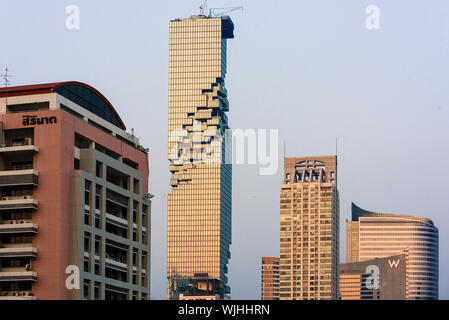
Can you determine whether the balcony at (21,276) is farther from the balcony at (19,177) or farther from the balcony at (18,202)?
the balcony at (19,177)

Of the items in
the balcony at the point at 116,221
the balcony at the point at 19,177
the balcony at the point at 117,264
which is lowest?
the balcony at the point at 117,264

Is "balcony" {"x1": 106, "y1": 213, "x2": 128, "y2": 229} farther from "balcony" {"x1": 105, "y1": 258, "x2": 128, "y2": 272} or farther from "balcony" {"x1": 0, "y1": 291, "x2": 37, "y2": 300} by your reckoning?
"balcony" {"x1": 0, "y1": 291, "x2": 37, "y2": 300}

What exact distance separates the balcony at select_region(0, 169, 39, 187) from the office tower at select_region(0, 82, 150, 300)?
147mm

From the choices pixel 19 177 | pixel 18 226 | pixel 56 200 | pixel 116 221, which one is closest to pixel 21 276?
pixel 18 226

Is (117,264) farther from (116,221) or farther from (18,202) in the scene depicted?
(18,202)

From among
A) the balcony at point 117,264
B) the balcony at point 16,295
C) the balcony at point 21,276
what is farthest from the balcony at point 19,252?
the balcony at point 117,264

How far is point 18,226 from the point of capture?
124 m

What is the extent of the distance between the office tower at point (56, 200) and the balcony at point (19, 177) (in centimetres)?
15

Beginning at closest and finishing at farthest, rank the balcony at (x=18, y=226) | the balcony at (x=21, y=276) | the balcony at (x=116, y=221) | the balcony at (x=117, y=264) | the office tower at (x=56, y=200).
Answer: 1. the balcony at (x=21, y=276)
2. the office tower at (x=56, y=200)
3. the balcony at (x=18, y=226)
4. the balcony at (x=117, y=264)
5. the balcony at (x=116, y=221)

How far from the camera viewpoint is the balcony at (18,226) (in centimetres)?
12388
